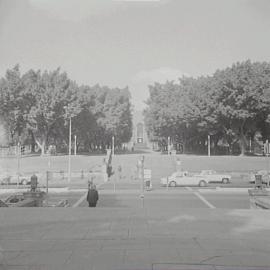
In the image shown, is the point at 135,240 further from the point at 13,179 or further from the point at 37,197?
the point at 13,179

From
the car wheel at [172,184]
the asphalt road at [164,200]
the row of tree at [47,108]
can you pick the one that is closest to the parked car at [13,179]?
the row of tree at [47,108]

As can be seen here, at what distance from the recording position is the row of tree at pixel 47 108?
144 feet

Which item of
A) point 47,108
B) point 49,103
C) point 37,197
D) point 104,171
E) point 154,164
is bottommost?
point 37,197

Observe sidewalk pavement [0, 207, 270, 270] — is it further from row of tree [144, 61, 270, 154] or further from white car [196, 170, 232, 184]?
row of tree [144, 61, 270, 154]

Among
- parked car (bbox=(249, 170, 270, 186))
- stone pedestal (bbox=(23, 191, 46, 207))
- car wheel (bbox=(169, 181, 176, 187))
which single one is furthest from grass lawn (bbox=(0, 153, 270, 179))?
stone pedestal (bbox=(23, 191, 46, 207))

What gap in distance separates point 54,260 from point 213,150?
1885 inches

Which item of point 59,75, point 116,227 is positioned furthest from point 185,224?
point 59,75

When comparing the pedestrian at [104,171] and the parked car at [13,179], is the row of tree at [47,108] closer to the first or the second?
the parked car at [13,179]

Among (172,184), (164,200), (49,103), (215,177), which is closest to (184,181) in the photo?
(172,184)

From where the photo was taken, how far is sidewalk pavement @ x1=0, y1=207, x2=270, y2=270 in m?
6.53

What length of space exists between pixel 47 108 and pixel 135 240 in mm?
38865

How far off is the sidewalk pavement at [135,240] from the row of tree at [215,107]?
2077 cm

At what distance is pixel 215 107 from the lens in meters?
37.3

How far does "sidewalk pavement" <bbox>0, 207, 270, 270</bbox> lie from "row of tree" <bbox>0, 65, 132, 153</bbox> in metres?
30.6
